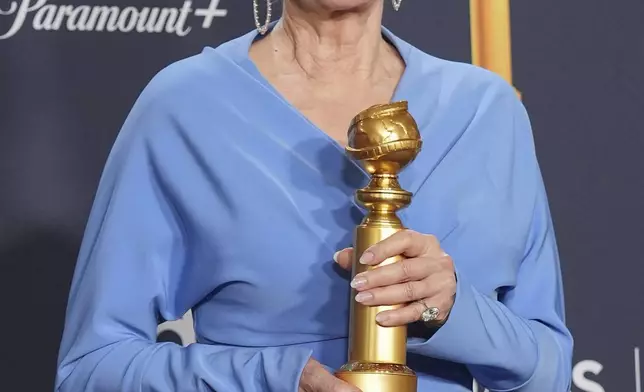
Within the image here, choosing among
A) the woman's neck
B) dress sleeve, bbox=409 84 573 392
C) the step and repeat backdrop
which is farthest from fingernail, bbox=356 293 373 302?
the step and repeat backdrop

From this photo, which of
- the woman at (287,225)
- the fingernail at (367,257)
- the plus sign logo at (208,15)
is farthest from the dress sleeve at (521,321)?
the plus sign logo at (208,15)

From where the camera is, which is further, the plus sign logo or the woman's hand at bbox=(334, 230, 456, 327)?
the plus sign logo

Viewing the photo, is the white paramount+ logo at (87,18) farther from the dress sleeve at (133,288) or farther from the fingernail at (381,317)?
the fingernail at (381,317)

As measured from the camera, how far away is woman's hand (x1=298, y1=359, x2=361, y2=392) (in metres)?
1.10

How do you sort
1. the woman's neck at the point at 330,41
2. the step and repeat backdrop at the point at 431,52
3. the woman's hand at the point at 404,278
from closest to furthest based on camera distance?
the woman's hand at the point at 404,278 < the woman's neck at the point at 330,41 < the step and repeat backdrop at the point at 431,52

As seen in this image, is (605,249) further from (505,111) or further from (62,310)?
(62,310)

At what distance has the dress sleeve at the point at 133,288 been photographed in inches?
48.1

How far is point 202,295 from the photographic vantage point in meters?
1.30

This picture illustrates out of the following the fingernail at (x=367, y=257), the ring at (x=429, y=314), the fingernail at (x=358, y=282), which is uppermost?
the fingernail at (x=367, y=257)

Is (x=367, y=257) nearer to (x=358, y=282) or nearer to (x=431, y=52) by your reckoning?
(x=358, y=282)

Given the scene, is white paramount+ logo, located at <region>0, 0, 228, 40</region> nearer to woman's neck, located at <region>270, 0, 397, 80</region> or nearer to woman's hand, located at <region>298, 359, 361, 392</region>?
woman's neck, located at <region>270, 0, 397, 80</region>

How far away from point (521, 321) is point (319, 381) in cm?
25

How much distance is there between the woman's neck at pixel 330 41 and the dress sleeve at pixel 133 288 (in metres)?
0.16

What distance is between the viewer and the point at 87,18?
73.9 inches
